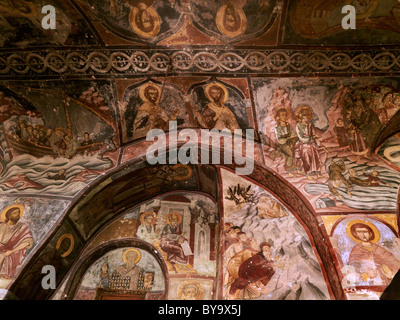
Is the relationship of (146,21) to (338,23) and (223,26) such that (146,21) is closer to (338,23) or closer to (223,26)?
(223,26)

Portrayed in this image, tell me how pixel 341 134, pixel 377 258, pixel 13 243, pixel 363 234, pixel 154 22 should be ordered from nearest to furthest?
1. pixel 377 258
2. pixel 363 234
3. pixel 13 243
4. pixel 154 22
5. pixel 341 134

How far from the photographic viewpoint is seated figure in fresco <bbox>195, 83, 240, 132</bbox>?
7.04 metres

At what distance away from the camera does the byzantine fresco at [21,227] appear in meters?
5.91

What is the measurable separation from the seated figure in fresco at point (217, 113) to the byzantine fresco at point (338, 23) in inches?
59.7

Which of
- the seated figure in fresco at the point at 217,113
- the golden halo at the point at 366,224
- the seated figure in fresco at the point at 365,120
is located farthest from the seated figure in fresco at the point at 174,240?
the seated figure in fresco at the point at 365,120

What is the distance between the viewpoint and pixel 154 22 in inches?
253

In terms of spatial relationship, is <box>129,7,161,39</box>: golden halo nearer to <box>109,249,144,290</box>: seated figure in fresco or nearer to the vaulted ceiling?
the vaulted ceiling

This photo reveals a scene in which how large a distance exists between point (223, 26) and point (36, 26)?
3241 mm

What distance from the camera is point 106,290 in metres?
7.26

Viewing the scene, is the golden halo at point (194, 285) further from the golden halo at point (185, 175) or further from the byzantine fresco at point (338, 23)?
the byzantine fresco at point (338, 23)

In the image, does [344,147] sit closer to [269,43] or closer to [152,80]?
[269,43]

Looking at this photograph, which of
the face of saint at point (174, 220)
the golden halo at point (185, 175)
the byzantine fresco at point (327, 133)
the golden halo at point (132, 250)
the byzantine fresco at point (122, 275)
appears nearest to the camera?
the byzantine fresco at point (327, 133)

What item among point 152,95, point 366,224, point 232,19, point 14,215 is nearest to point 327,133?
point 366,224

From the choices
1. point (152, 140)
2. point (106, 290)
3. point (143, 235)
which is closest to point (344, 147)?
point (152, 140)
